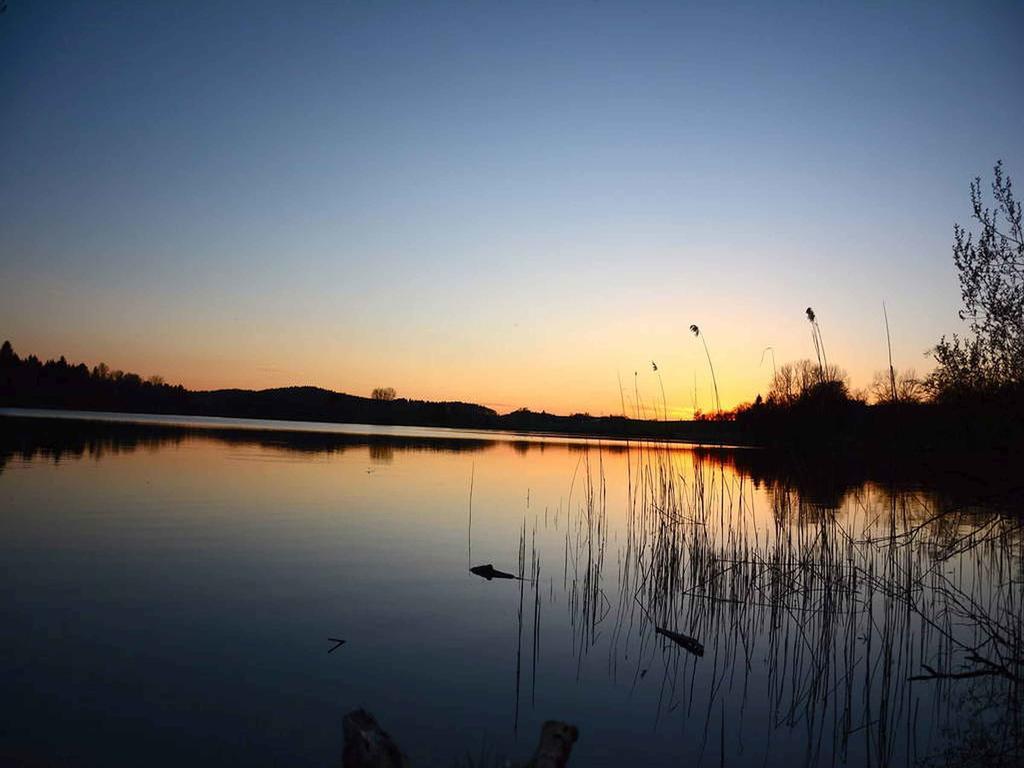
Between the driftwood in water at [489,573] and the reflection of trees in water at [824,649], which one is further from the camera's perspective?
the driftwood in water at [489,573]

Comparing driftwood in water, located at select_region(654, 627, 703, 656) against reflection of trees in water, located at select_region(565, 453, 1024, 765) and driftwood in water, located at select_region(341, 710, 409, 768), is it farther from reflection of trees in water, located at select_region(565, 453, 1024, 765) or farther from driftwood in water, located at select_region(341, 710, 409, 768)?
driftwood in water, located at select_region(341, 710, 409, 768)

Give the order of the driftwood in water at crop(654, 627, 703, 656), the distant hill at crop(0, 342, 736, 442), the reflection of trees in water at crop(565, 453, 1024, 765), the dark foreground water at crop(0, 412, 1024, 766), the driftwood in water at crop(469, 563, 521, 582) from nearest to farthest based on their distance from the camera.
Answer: the dark foreground water at crop(0, 412, 1024, 766) < the reflection of trees in water at crop(565, 453, 1024, 765) < the driftwood in water at crop(654, 627, 703, 656) < the driftwood in water at crop(469, 563, 521, 582) < the distant hill at crop(0, 342, 736, 442)

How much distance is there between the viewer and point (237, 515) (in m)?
12.7

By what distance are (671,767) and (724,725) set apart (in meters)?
0.87

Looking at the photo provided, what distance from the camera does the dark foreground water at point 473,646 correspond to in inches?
176

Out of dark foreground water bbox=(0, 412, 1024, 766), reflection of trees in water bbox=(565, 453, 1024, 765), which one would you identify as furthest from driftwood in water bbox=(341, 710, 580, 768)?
reflection of trees in water bbox=(565, 453, 1024, 765)

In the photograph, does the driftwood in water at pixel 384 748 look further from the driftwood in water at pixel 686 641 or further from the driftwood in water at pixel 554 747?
the driftwood in water at pixel 686 641

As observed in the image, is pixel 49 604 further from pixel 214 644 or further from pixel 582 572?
pixel 582 572

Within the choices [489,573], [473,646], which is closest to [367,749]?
[473,646]

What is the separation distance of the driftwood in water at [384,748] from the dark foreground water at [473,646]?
3.61ft

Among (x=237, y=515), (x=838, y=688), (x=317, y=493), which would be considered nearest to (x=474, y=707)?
(x=838, y=688)

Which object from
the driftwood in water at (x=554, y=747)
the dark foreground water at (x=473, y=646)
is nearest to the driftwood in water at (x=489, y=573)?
the dark foreground water at (x=473, y=646)

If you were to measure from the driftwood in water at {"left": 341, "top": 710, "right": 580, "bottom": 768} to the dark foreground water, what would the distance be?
1.10 m

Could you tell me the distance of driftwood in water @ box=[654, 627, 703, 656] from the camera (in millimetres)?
6395
